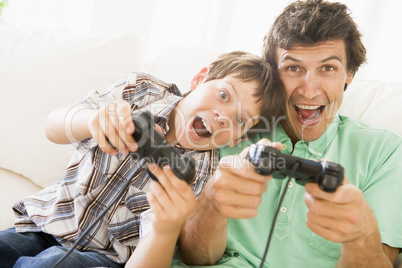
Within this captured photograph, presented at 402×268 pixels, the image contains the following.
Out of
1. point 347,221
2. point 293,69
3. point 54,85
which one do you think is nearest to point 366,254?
point 347,221

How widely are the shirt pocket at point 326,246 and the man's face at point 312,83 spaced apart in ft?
0.96

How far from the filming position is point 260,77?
3.73 feet

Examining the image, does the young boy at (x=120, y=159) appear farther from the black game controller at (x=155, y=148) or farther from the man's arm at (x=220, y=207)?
the black game controller at (x=155, y=148)

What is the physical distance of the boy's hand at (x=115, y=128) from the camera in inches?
30.8

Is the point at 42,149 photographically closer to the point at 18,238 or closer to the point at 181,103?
the point at 18,238

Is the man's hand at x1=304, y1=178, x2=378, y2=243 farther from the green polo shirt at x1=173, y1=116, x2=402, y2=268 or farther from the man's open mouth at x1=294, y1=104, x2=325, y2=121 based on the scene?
the man's open mouth at x1=294, y1=104, x2=325, y2=121

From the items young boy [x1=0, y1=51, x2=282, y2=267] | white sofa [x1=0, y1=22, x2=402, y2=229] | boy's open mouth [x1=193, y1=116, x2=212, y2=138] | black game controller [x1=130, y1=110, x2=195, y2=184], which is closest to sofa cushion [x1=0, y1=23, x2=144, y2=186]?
white sofa [x1=0, y1=22, x2=402, y2=229]

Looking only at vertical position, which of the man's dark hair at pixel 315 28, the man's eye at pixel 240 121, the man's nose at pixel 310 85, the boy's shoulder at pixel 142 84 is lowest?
the man's eye at pixel 240 121

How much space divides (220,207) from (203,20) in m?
1.53

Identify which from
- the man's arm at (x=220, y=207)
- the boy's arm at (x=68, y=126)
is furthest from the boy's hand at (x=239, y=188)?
the boy's arm at (x=68, y=126)

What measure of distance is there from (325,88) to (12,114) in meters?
1.02

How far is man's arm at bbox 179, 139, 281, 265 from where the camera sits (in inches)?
30.7

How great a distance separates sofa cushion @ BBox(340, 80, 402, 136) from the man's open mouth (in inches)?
7.7

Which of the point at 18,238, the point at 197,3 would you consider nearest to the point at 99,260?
the point at 18,238
